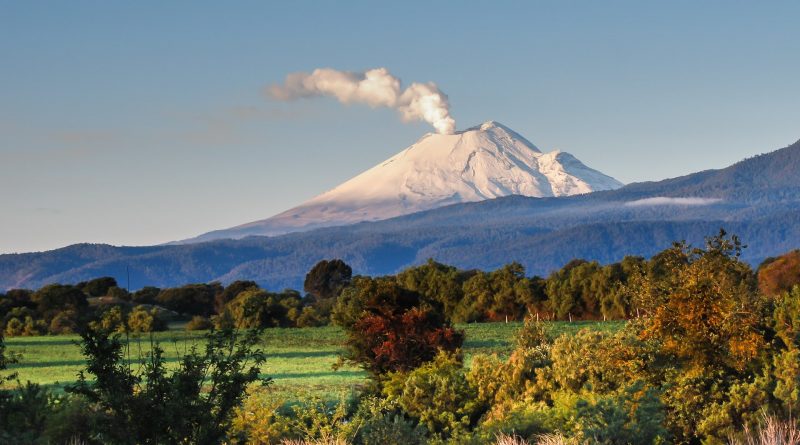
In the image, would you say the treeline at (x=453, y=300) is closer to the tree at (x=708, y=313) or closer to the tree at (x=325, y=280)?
the tree at (x=325, y=280)

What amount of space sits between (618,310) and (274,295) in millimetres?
26312

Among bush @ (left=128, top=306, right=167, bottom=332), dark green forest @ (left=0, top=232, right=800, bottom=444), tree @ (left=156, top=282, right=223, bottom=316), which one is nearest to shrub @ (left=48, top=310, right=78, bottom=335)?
bush @ (left=128, top=306, right=167, bottom=332)

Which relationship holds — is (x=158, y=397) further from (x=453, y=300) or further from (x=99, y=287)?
(x=99, y=287)

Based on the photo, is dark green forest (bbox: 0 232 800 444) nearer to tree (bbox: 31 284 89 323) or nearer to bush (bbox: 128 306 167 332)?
bush (bbox: 128 306 167 332)

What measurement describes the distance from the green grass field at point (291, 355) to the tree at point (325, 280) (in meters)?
48.8

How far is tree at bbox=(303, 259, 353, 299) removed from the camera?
4653 inches

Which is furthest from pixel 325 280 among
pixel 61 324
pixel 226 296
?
pixel 61 324

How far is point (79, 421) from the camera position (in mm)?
20016

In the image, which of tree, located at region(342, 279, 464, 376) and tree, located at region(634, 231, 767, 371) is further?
tree, located at region(342, 279, 464, 376)

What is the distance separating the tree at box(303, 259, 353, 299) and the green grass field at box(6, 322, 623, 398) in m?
48.8

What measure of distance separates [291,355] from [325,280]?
70.3 metres

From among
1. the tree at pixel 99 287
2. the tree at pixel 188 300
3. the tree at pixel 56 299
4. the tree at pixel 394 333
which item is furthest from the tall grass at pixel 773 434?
the tree at pixel 99 287

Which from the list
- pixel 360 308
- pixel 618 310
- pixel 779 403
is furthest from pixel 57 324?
pixel 779 403

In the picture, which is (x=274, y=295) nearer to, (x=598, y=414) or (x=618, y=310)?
(x=618, y=310)
